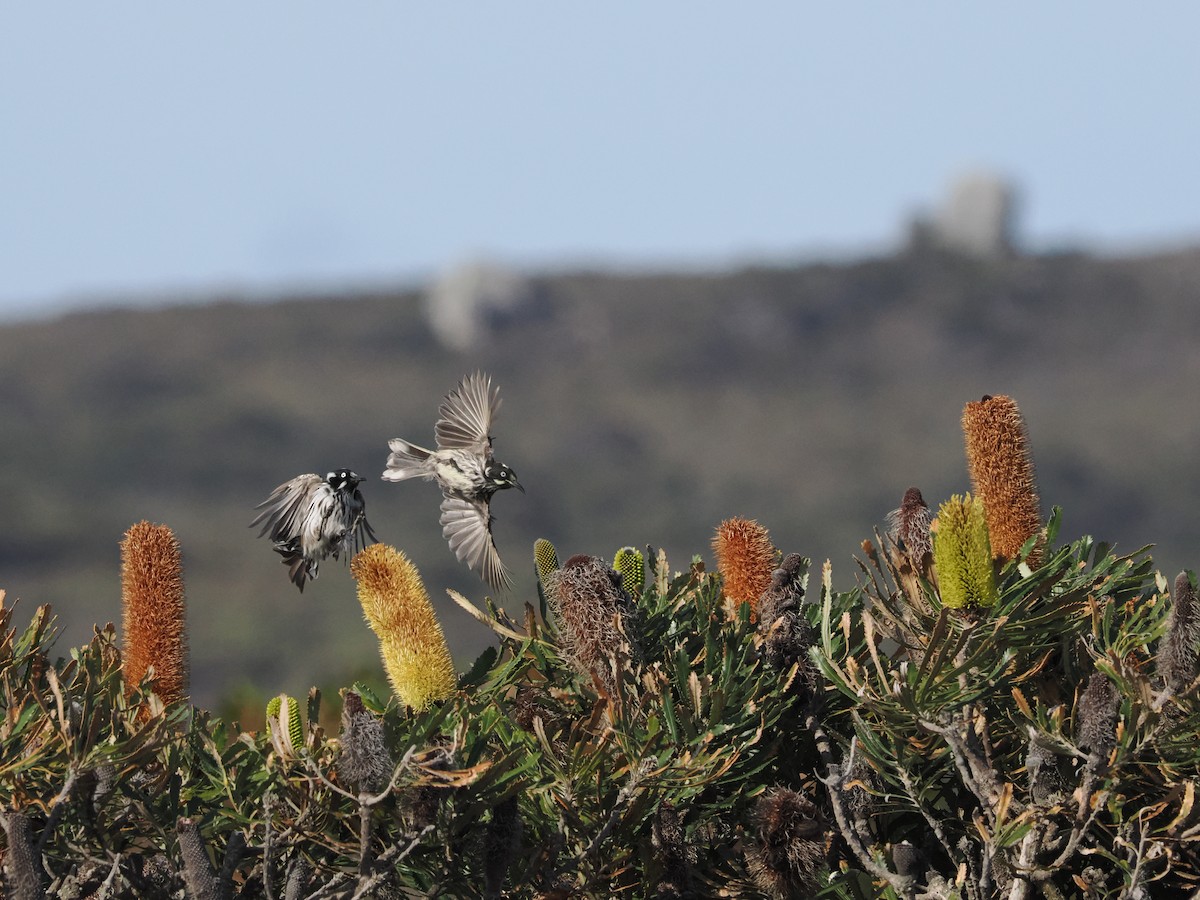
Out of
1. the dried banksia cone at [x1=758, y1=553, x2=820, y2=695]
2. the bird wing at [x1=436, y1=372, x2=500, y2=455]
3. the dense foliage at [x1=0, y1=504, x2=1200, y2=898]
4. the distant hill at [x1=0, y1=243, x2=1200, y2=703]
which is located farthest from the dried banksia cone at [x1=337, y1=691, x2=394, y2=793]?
the distant hill at [x1=0, y1=243, x2=1200, y2=703]

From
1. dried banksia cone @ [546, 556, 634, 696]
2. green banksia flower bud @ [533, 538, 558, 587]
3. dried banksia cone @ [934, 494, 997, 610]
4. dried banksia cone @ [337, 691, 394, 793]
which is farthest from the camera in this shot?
green banksia flower bud @ [533, 538, 558, 587]

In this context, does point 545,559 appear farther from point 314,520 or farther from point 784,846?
point 784,846

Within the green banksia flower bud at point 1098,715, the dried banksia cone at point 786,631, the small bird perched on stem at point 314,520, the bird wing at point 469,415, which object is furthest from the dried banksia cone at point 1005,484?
the bird wing at point 469,415

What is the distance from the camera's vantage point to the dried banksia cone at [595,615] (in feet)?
11.8

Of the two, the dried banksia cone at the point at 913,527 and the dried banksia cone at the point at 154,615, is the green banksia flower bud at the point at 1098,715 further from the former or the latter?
the dried banksia cone at the point at 154,615

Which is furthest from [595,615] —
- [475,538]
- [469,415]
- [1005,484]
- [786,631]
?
[469,415]

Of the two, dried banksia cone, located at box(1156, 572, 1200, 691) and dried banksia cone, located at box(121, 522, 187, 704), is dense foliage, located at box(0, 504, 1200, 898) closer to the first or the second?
dried banksia cone, located at box(1156, 572, 1200, 691)

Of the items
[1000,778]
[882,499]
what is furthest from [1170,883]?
[882,499]

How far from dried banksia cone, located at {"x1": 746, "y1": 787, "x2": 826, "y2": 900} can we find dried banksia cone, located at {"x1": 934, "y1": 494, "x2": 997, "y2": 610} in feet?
1.60

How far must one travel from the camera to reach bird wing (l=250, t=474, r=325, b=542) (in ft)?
14.5

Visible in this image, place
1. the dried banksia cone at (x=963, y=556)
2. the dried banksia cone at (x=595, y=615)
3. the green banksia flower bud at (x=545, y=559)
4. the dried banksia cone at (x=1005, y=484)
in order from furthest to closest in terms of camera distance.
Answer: the green banksia flower bud at (x=545, y=559) → the dried banksia cone at (x=1005, y=484) → the dried banksia cone at (x=595, y=615) → the dried banksia cone at (x=963, y=556)

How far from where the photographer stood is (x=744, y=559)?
4160 mm

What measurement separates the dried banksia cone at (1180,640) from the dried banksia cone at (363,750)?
4.63 feet

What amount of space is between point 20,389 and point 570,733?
4408 inches
